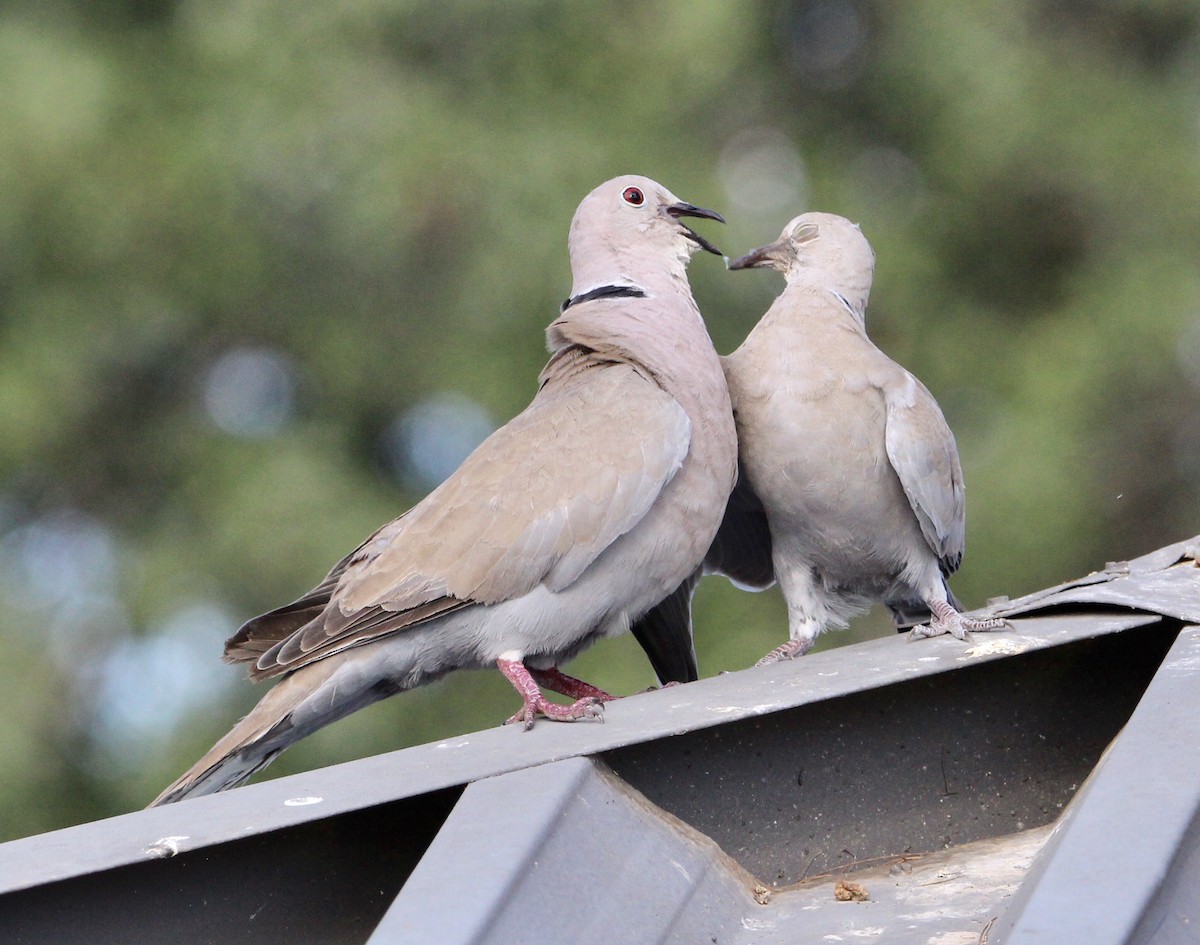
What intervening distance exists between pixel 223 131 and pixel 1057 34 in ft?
12.2

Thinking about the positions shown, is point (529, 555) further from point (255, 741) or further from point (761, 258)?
point (761, 258)

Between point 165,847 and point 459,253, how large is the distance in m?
5.06

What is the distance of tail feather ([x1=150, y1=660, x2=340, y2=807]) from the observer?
283cm

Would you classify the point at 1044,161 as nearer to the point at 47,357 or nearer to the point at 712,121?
the point at 712,121

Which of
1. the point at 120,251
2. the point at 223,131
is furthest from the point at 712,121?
the point at 120,251

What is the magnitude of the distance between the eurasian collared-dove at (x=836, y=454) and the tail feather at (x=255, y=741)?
896 mm

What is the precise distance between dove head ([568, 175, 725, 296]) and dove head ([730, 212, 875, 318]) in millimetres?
128

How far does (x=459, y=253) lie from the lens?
6754 millimetres

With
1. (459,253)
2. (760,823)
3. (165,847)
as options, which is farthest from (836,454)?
(459,253)

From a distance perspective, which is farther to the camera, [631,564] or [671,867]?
[631,564]

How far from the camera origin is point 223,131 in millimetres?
6852

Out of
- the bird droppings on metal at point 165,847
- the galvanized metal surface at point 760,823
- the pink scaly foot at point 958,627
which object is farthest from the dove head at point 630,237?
the bird droppings on metal at point 165,847

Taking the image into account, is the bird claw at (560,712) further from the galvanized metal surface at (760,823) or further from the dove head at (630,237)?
the dove head at (630,237)

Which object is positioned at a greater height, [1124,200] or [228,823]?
[228,823]
